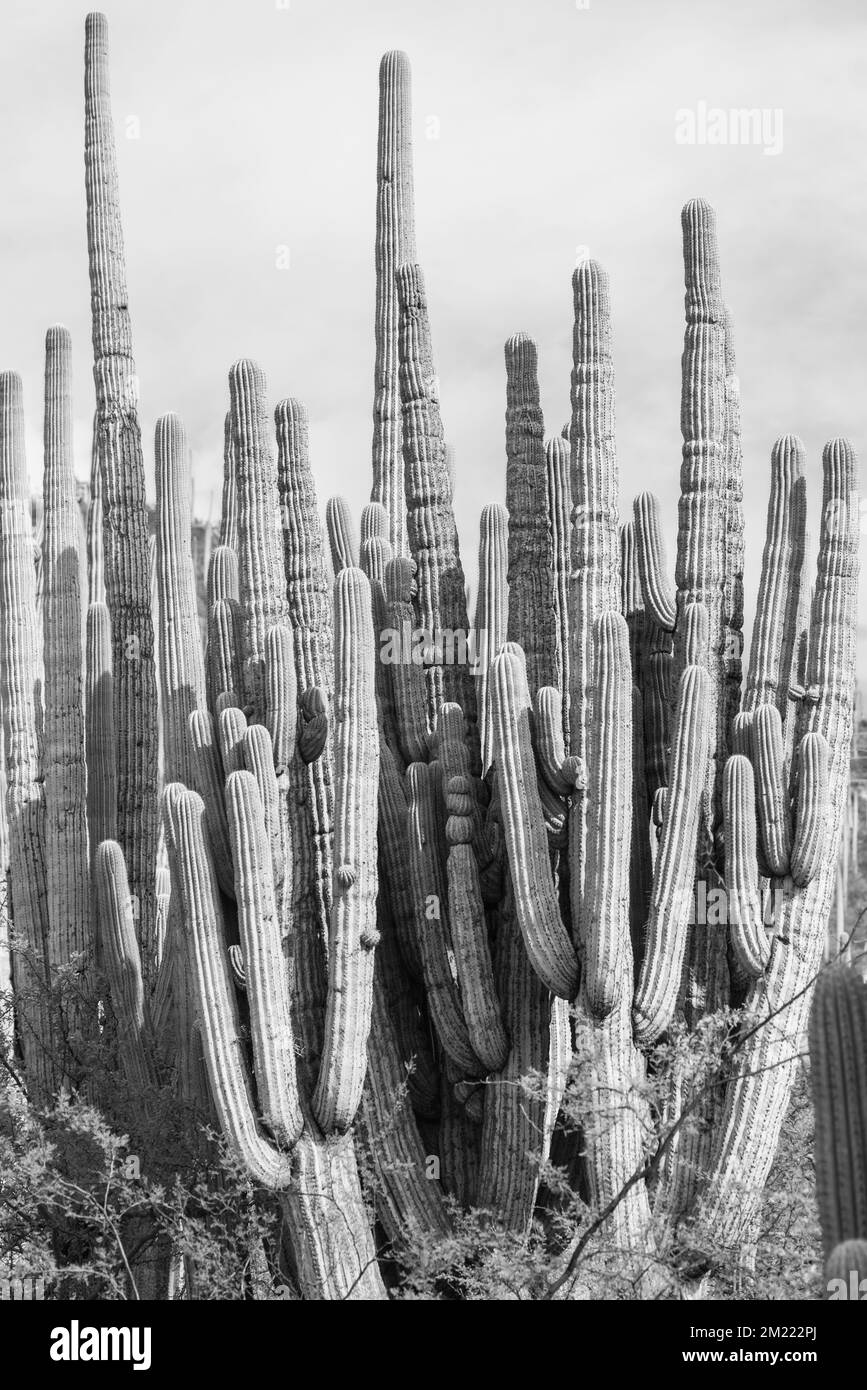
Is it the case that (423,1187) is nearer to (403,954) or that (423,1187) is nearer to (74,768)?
(403,954)

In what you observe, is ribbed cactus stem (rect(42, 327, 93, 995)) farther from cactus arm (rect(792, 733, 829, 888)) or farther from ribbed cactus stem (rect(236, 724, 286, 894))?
cactus arm (rect(792, 733, 829, 888))

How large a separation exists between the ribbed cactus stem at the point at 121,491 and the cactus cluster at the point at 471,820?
0.16 feet

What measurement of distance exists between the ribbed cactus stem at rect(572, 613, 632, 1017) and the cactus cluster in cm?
2

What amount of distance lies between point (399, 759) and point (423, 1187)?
2.47 meters

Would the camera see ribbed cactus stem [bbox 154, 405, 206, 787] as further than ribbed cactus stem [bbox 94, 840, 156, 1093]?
Yes

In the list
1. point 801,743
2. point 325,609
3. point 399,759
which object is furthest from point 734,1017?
point 325,609

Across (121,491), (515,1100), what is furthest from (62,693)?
(515,1100)

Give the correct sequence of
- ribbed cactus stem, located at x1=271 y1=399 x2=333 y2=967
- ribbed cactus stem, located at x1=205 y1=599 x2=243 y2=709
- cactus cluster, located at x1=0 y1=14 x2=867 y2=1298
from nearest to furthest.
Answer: cactus cluster, located at x1=0 y1=14 x2=867 y2=1298, ribbed cactus stem, located at x1=271 y1=399 x2=333 y2=967, ribbed cactus stem, located at x1=205 y1=599 x2=243 y2=709

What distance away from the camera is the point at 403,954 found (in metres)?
10.2

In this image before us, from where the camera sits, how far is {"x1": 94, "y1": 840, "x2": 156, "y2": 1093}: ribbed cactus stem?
10227 millimetres

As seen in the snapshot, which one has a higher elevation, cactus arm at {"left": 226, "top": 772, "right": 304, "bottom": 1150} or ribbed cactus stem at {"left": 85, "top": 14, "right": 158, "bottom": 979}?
ribbed cactus stem at {"left": 85, "top": 14, "right": 158, "bottom": 979}
